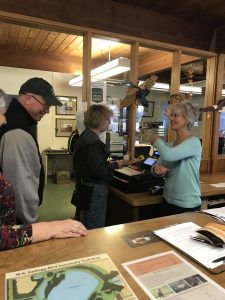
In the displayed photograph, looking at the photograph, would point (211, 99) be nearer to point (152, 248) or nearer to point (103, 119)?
point (103, 119)

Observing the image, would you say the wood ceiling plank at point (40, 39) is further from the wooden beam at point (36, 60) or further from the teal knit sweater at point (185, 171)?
the teal knit sweater at point (185, 171)

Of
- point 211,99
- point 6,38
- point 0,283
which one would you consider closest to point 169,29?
point 211,99

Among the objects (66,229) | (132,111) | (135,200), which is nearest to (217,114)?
(132,111)

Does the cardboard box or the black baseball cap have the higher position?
the black baseball cap

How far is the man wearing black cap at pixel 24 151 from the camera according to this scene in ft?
4.72

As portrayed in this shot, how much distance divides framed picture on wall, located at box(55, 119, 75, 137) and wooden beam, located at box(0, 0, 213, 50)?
3954 mm

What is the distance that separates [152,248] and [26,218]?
0.77 m

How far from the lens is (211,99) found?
3.33 meters

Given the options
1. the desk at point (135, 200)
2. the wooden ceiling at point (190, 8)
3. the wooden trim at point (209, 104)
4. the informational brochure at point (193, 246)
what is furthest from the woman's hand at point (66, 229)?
the wooden trim at point (209, 104)

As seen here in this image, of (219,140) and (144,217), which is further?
(219,140)

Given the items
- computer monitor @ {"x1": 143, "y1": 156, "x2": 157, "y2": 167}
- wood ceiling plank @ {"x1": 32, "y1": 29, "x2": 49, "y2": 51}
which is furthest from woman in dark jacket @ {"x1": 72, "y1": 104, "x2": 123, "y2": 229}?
wood ceiling plank @ {"x1": 32, "y1": 29, "x2": 49, "y2": 51}

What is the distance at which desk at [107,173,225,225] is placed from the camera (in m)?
2.24

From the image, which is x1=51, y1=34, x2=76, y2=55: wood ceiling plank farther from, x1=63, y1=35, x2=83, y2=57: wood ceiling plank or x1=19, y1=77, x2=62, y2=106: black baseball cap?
x1=19, y1=77, x2=62, y2=106: black baseball cap

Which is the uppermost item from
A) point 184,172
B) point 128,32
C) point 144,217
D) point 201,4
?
point 201,4
